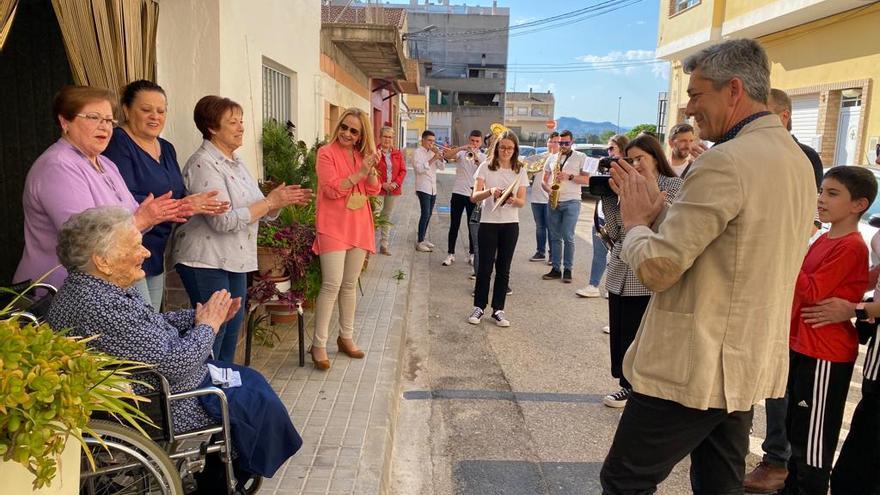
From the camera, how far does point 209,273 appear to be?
138 inches

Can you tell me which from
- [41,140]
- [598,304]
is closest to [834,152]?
[598,304]

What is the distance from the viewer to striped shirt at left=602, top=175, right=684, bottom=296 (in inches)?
152

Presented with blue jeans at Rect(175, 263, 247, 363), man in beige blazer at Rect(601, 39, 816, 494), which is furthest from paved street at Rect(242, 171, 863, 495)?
man in beige blazer at Rect(601, 39, 816, 494)

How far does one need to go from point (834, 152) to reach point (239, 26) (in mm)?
12349

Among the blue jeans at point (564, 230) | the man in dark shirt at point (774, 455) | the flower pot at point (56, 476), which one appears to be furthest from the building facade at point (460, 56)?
the flower pot at point (56, 476)

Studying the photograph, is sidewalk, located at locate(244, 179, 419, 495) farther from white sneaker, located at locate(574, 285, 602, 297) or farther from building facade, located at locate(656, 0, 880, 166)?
building facade, located at locate(656, 0, 880, 166)

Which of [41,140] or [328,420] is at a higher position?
[41,140]

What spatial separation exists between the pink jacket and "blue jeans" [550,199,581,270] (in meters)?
4.05

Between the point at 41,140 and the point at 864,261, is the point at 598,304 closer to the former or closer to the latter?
the point at 864,261

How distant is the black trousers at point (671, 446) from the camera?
216 centimetres

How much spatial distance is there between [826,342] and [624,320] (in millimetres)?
1264

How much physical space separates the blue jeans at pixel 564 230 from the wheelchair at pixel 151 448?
5926mm

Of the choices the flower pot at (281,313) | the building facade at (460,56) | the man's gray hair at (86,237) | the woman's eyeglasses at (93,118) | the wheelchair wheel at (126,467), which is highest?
the building facade at (460,56)

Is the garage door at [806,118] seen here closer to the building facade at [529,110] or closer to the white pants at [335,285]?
the white pants at [335,285]
